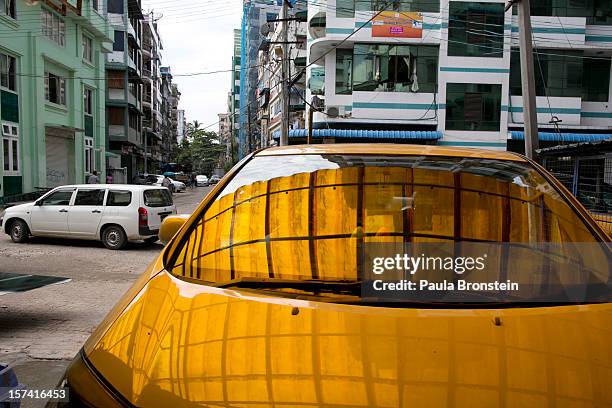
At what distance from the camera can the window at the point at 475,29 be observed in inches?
1097

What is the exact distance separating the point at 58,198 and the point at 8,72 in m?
14.1

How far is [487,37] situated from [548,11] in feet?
11.8

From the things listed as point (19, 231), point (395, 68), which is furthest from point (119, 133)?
point (19, 231)

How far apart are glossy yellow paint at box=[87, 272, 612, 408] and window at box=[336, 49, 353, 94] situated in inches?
1109

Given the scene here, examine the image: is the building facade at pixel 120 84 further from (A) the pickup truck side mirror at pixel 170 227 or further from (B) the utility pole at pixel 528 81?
(A) the pickup truck side mirror at pixel 170 227

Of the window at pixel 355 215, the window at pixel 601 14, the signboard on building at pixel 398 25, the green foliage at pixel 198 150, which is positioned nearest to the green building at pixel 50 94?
the signboard on building at pixel 398 25

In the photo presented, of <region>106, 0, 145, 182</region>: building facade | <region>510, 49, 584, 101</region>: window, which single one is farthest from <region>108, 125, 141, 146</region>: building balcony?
<region>510, 49, 584, 101</region>: window

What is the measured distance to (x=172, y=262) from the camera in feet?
7.30

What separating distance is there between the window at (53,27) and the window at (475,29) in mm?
20867

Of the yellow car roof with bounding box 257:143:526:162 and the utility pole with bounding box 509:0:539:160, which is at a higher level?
the utility pole with bounding box 509:0:539:160

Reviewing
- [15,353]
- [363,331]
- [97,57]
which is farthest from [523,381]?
[97,57]

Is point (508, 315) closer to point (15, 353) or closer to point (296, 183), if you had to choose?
point (296, 183)

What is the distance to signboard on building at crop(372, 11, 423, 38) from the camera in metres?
27.7

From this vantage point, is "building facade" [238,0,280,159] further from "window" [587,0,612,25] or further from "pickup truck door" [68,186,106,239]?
"pickup truck door" [68,186,106,239]
